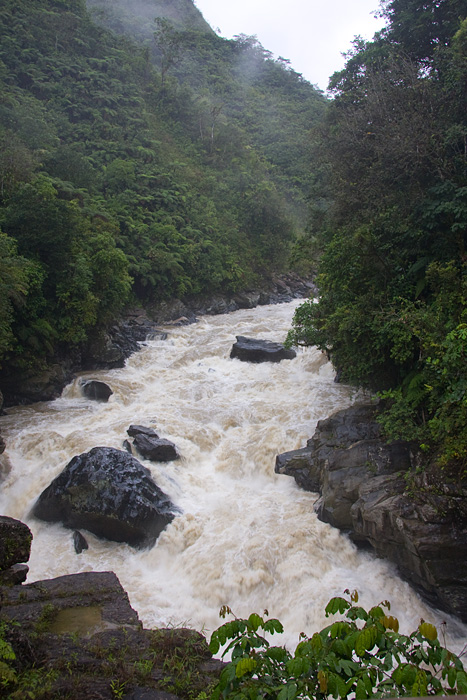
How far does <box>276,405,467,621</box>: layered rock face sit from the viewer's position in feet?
23.3

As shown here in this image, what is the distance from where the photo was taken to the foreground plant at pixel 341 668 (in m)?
2.09

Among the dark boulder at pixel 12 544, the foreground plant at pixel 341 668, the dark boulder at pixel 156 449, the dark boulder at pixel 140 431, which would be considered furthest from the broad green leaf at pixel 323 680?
the dark boulder at pixel 140 431

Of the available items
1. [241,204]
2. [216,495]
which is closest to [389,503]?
[216,495]

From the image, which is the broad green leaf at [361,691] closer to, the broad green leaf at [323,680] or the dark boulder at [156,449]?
the broad green leaf at [323,680]

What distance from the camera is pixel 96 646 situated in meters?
4.96

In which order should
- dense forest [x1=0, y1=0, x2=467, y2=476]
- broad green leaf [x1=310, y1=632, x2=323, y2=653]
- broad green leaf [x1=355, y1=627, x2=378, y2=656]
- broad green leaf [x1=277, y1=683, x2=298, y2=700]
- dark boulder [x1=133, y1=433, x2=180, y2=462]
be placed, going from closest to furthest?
broad green leaf [x1=277, y1=683, x2=298, y2=700] → broad green leaf [x1=355, y1=627, x2=378, y2=656] → broad green leaf [x1=310, y1=632, x2=323, y2=653] → dense forest [x1=0, y1=0, x2=467, y2=476] → dark boulder [x1=133, y1=433, x2=180, y2=462]

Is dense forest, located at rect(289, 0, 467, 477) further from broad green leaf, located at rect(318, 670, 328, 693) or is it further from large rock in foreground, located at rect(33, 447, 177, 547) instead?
broad green leaf, located at rect(318, 670, 328, 693)

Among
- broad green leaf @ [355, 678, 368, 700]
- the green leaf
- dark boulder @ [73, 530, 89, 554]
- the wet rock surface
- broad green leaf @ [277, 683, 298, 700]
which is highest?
the green leaf

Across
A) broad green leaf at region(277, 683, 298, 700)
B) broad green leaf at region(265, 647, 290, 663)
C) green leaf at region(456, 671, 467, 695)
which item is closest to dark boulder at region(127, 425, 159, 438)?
broad green leaf at region(265, 647, 290, 663)

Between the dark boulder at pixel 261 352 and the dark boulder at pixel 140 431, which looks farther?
the dark boulder at pixel 261 352

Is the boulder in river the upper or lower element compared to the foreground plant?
lower

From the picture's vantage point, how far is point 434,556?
Result: 281 inches

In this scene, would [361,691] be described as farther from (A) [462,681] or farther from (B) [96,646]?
(B) [96,646]

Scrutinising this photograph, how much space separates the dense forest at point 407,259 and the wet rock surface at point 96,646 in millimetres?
5126
